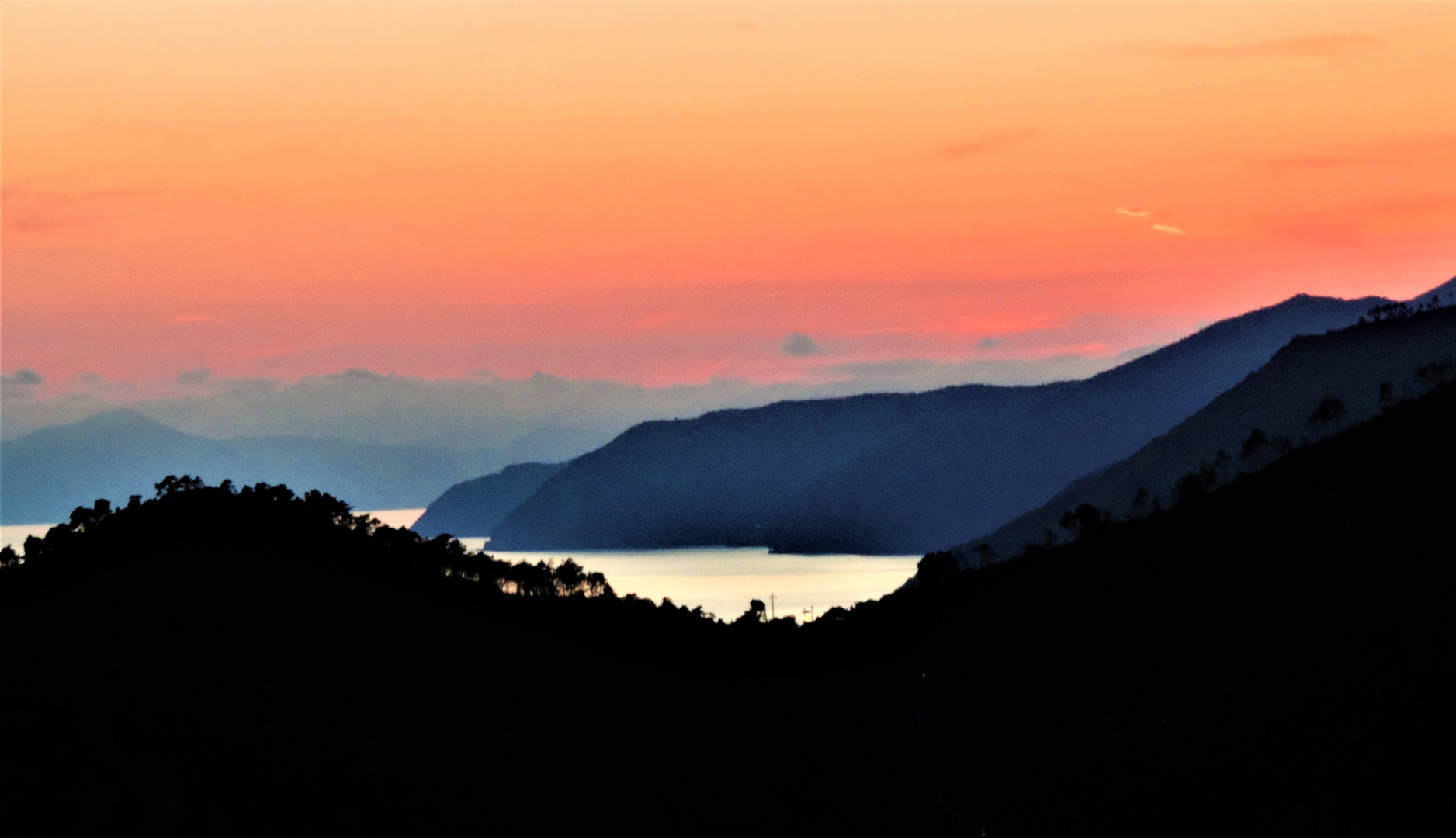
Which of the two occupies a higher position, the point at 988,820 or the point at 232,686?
the point at 232,686

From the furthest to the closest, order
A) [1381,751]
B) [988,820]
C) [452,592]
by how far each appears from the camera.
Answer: [452,592] < [988,820] < [1381,751]

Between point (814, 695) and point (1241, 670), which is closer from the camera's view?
point (1241, 670)

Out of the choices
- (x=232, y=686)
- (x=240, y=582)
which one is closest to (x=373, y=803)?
(x=232, y=686)

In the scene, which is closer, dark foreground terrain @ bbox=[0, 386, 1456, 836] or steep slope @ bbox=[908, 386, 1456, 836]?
steep slope @ bbox=[908, 386, 1456, 836]

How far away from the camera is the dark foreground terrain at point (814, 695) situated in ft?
251

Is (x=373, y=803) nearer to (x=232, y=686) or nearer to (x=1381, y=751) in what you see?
(x=232, y=686)

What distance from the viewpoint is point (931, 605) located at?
167 meters

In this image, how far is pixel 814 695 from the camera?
130750 mm

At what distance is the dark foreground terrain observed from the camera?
76.5 m

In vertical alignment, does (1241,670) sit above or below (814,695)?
above

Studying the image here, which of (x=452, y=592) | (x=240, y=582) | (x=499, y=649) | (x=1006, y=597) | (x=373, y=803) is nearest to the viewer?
(x=373, y=803)

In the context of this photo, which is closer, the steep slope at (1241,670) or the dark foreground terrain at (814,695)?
the steep slope at (1241,670)

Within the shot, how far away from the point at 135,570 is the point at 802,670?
224ft

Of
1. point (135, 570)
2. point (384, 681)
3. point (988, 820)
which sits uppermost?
point (135, 570)
